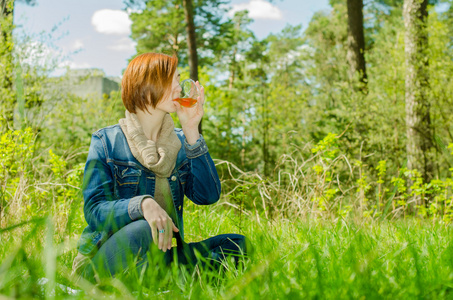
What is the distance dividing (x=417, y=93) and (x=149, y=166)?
6.50 m

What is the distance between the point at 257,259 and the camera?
2053 mm

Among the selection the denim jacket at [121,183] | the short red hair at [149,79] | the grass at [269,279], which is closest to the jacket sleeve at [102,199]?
the denim jacket at [121,183]

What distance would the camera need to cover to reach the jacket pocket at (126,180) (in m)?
2.38

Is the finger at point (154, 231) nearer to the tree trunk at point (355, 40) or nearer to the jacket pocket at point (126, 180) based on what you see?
the jacket pocket at point (126, 180)

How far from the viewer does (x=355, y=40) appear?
9.68 metres

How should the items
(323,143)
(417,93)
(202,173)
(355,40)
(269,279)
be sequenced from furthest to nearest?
(355,40) < (417,93) < (323,143) < (202,173) < (269,279)

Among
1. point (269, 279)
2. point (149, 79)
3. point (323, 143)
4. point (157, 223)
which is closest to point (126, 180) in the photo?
point (157, 223)

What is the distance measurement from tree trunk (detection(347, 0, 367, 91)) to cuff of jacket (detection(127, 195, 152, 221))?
8.28 meters

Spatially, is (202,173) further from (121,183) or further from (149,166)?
(121,183)

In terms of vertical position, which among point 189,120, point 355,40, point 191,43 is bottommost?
point 189,120

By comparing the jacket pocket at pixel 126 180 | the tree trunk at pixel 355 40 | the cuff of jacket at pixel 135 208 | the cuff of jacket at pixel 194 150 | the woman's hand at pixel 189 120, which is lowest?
the cuff of jacket at pixel 135 208

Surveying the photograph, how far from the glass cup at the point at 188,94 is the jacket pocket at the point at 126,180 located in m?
0.47

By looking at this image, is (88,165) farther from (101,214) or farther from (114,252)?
(114,252)

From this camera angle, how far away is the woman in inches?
85.7
